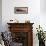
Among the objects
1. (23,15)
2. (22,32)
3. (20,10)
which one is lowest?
(22,32)

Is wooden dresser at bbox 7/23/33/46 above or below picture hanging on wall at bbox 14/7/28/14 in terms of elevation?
below

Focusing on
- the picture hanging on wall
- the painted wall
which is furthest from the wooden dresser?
the picture hanging on wall

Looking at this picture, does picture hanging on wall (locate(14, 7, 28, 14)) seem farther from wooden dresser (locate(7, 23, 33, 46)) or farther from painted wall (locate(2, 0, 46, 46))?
wooden dresser (locate(7, 23, 33, 46))

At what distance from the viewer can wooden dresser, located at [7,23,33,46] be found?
5977 mm

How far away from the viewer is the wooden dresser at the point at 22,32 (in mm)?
5977

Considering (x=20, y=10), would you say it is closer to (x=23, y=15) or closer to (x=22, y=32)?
(x=23, y=15)

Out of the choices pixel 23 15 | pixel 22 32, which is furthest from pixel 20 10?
pixel 22 32

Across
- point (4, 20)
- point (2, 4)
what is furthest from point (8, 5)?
point (4, 20)

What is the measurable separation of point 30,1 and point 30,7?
0.82ft

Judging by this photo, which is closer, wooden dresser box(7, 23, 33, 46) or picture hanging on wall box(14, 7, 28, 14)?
wooden dresser box(7, 23, 33, 46)

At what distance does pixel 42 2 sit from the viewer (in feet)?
21.5

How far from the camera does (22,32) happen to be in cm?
606

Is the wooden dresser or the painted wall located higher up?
the painted wall

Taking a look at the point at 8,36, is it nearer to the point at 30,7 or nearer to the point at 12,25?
the point at 12,25
